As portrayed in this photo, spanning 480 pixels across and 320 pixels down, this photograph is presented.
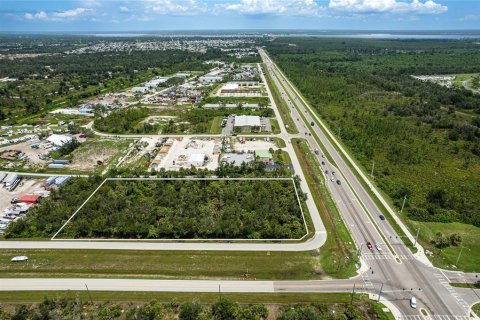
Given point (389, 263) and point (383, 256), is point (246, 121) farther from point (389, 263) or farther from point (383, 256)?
point (389, 263)

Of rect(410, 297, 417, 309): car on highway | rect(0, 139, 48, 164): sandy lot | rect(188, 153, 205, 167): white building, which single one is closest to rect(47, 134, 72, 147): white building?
rect(0, 139, 48, 164): sandy lot

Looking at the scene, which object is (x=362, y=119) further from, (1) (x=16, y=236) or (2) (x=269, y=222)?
(1) (x=16, y=236)

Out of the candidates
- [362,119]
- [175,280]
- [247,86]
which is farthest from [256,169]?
[247,86]

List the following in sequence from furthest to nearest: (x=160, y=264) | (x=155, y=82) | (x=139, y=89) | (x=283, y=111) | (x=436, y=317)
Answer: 1. (x=155, y=82)
2. (x=139, y=89)
3. (x=283, y=111)
4. (x=160, y=264)
5. (x=436, y=317)

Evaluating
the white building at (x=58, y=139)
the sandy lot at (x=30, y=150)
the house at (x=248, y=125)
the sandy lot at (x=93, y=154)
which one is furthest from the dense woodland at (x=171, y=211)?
the house at (x=248, y=125)

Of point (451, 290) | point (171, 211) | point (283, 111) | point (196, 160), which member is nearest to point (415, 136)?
point (283, 111)
